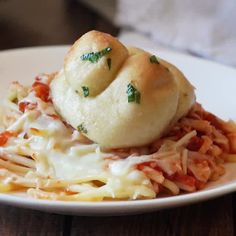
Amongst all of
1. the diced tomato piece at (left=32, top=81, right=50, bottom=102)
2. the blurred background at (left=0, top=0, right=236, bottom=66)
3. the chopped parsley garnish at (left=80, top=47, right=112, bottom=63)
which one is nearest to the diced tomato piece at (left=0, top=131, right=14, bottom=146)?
the diced tomato piece at (left=32, top=81, right=50, bottom=102)

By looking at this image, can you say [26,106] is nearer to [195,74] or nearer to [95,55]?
[95,55]

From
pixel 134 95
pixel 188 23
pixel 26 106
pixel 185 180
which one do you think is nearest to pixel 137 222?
pixel 185 180

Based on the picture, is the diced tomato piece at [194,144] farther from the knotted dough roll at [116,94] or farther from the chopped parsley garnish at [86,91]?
the chopped parsley garnish at [86,91]

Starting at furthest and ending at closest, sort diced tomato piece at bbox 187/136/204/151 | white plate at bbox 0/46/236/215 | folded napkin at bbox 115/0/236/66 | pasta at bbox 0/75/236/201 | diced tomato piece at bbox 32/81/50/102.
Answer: folded napkin at bbox 115/0/236/66, white plate at bbox 0/46/236/215, diced tomato piece at bbox 32/81/50/102, diced tomato piece at bbox 187/136/204/151, pasta at bbox 0/75/236/201

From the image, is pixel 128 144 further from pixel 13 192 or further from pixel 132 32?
pixel 132 32

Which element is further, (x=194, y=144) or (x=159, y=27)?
(x=159, y=27)

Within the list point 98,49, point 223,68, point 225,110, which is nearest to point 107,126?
point 98,49

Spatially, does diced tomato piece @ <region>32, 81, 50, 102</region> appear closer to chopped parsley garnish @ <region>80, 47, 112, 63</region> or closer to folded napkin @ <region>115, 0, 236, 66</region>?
chopped parsley garnish @ <region>80, 47, 112, 63</region>
